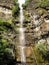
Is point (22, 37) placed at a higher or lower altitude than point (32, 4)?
lower

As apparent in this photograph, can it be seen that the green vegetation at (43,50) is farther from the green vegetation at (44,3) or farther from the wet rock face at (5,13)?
the wet rock face at (5,13)

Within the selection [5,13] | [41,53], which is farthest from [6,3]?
[41,53]

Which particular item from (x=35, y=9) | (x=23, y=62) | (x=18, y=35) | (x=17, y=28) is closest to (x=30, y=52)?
(x=23, y=62)

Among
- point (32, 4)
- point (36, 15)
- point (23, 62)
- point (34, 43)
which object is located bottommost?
point (23, 62)

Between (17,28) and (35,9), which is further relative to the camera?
(35,9)

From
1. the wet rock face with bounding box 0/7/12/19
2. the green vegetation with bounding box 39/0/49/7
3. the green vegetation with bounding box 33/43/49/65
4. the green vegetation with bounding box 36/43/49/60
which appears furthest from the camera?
the wet rock face with bounding box 0/7/12/19

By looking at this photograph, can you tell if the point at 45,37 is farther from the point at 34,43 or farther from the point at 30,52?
the point at 30,52

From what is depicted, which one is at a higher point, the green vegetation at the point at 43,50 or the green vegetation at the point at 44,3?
the green vegetation at the point at 44,3

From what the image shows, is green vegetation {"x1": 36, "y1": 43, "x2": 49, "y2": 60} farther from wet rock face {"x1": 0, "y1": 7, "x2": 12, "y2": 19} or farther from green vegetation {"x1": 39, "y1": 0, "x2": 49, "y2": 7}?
wet rock face {"x1": 0, "y1": 7, "x2": 12, "y2": 19}

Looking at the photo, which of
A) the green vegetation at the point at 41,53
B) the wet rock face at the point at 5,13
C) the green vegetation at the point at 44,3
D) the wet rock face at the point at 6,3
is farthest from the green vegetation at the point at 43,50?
the wet rock face at the point at 6,3

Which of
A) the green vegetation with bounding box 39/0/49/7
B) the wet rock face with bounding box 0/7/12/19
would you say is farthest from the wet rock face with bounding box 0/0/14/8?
the green vegetation with bounding box 39/0/49/7

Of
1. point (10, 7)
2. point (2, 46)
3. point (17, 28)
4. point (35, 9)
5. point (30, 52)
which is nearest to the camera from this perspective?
point (2, 46)
